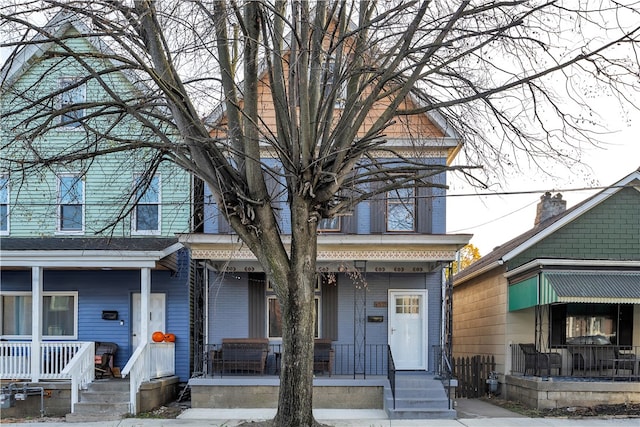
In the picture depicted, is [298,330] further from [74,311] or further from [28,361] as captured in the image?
[74,311]

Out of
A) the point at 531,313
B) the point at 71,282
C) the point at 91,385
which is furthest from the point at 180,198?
the point at 531,313

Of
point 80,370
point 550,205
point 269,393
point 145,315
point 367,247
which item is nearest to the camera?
point 80,370

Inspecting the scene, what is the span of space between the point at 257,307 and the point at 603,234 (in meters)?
8.83

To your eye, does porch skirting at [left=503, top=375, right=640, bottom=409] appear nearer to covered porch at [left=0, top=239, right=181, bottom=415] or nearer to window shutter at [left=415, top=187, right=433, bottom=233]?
window shutter at [left=415, top=187, right=433, bottom=233]

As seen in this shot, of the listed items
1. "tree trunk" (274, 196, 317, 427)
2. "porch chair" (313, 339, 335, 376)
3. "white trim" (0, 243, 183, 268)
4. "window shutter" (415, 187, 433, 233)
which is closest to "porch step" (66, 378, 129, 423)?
"white trim" (0, 243, 183, 268)

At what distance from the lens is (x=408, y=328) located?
16.8 m

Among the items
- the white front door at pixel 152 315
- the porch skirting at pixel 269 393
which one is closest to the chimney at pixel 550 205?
the porch skirting at pixel 269 393

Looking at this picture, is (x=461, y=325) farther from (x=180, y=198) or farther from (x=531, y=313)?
(x=180, y=198)

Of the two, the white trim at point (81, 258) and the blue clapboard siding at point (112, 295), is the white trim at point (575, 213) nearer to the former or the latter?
the blue clapboard siding at point (112, 295)

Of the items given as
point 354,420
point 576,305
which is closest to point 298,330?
point 354,420

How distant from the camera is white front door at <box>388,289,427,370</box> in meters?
16.7

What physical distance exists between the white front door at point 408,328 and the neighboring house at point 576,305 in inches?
90.6

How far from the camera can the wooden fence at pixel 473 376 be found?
18.0m

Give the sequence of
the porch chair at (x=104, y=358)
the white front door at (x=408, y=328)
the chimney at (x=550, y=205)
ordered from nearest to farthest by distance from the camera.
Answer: the porch chair at (x=104, y=358) < the white front door at (x=408, y=328) < the chimney at (x=550, y=205)
